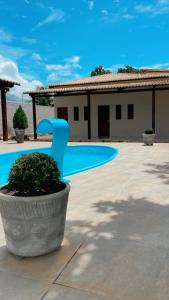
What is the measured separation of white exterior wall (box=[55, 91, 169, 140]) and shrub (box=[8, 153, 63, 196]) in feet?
51.0

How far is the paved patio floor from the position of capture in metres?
2.21

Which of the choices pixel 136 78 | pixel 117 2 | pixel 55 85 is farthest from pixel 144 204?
pixel 55 85

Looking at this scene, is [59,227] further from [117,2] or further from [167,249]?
[117,2]

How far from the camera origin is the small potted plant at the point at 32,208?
8.39 ft

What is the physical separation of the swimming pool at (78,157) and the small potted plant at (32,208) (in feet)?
19.6

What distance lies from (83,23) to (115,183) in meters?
12.7

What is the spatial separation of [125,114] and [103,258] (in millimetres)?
16802

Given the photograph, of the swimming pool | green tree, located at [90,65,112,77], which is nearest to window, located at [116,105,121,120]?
the swimming pool

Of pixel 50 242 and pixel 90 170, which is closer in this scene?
pixel 50 242

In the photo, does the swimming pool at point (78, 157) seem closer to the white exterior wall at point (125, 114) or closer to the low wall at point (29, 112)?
the white exterior wall at point (125, 114)

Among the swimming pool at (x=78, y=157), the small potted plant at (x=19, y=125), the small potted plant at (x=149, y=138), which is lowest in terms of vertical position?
the swimming pool at (x=78, y=157)

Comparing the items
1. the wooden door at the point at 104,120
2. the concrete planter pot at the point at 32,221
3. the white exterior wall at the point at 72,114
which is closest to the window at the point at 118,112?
the wooden door at the point at 104,120

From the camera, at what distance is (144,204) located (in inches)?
171

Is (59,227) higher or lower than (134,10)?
lower
